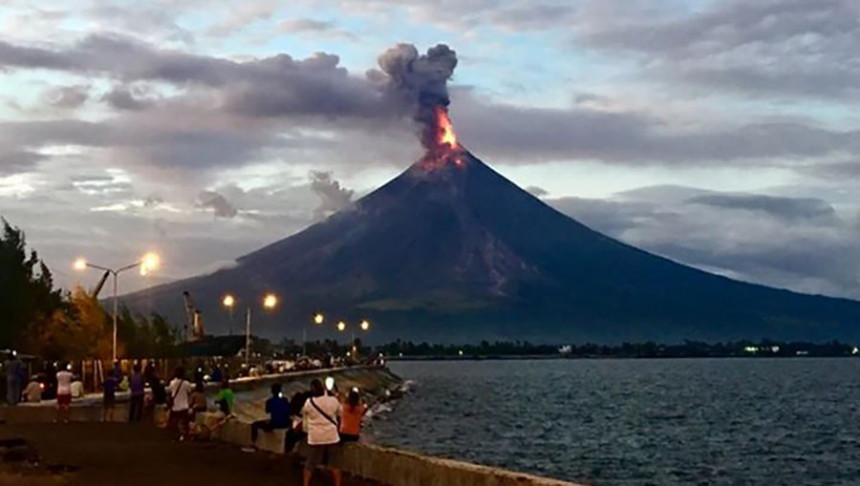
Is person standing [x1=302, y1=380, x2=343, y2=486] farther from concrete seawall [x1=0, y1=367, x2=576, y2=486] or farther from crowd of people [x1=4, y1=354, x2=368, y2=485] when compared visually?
concrete seawall [x1=0, y1=367, x2=576, y2=486]

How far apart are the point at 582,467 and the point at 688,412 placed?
128 ft

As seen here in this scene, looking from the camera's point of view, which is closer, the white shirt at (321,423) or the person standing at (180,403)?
the white shirt at (321,423)

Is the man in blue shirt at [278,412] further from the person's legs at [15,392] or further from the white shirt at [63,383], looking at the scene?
the person's legs at [15,392]

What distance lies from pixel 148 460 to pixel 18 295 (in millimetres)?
57176

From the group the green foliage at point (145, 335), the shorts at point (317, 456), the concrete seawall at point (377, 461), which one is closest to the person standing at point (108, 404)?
the concrete seawall at point (377, 461)

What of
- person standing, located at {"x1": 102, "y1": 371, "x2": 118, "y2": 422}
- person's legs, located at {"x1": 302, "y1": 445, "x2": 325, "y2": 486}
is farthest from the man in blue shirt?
person standing, located at {"x1": 102, "y1": 371, "x2": 118, "y2": 422}

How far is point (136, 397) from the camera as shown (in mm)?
37344

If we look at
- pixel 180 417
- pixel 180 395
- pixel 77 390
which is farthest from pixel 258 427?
pixel 77 390

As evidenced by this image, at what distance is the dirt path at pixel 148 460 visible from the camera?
21859mm

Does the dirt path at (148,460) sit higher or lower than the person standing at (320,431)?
lower

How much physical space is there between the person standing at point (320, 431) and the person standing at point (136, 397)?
56.1 feet

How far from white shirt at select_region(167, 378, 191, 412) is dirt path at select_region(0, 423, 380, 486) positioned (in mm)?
810

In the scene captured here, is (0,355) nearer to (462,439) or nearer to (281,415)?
(462,439)

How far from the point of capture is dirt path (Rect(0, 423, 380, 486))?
21.9 m
